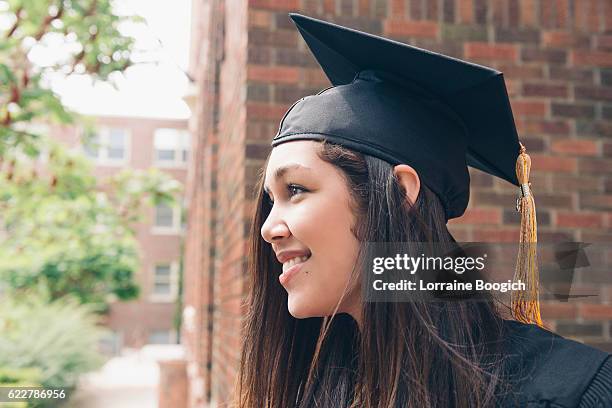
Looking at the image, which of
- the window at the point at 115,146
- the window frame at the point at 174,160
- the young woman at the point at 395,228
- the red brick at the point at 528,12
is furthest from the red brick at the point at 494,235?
the window at the point at 115,146

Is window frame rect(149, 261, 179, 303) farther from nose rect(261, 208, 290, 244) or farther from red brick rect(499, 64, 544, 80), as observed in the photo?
nose rect(261, 208, 290, 244)

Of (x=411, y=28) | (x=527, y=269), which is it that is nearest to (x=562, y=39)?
(x=411, y=28)

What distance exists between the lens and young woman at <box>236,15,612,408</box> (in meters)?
1.21

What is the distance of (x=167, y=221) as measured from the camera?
27953 mm

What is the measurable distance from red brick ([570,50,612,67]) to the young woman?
62.9 inches

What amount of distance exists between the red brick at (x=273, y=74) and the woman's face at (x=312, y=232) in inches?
51.9

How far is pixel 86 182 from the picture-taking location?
570cm

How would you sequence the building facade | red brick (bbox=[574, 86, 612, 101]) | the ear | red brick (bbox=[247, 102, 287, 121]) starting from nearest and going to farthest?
1. the ear
2. red brick (bbox=[247, 102, 287, 121])
3. red brick (bbox=[574, 86, 612, 101])
4. the building facade

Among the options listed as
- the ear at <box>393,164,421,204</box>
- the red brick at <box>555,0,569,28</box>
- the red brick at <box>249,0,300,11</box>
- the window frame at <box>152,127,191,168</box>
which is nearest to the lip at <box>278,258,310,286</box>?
the ear at <box>393,164,421,204</box>

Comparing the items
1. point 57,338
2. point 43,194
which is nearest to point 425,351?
point 43,194

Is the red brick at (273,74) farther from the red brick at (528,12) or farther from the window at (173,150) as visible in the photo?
the window at (173,150)

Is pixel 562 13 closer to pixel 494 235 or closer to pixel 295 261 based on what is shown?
pixel 494 235

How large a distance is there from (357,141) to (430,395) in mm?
522

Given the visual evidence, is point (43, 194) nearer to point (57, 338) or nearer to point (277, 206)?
point (277, 206)
